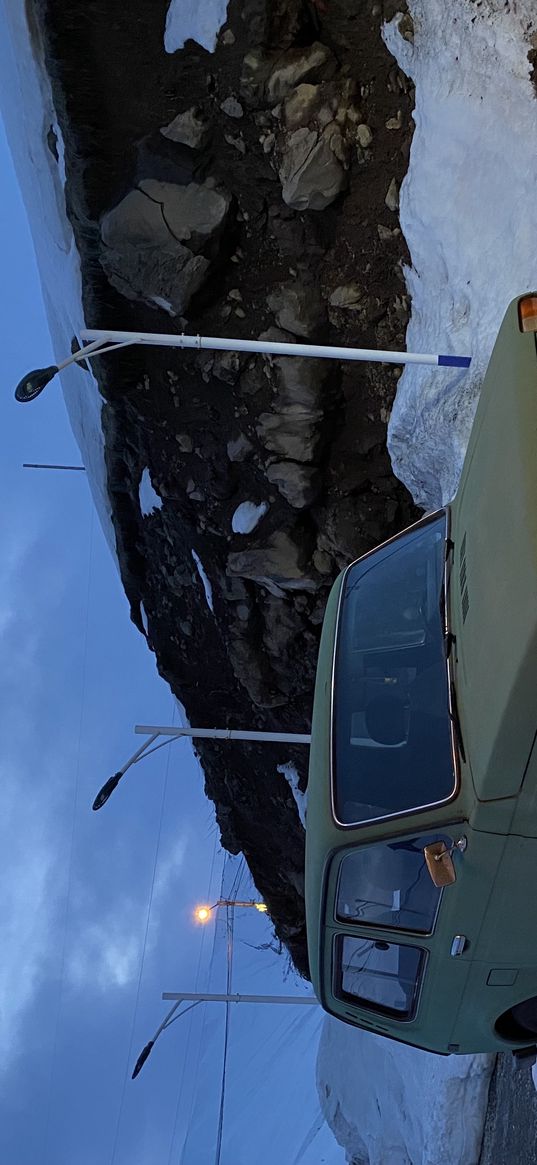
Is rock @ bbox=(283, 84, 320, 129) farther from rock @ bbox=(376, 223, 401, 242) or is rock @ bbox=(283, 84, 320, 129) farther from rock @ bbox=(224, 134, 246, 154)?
rock @ bbox=(376, 223, 401, 242)

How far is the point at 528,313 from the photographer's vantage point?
3.35 m

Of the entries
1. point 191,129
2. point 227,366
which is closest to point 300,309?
point 227,366

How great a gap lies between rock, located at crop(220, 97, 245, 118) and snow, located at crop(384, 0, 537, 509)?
1218 millimetres

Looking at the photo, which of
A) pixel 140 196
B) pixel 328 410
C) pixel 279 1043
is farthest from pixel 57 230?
pixel 279 1043

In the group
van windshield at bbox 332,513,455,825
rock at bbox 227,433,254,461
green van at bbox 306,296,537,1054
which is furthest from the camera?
rock at bbox 227,433,254,461

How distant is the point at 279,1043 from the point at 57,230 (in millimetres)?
18398

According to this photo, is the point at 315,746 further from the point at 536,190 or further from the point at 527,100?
the point at 527,100

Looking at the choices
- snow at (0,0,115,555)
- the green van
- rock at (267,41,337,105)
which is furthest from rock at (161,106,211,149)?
the green van

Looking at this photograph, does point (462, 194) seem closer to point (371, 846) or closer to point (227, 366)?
point (227, 366)

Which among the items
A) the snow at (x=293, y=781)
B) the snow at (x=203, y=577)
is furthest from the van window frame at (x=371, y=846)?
the snow at (x=293, y=781)

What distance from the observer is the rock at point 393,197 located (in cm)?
705

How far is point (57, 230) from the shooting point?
29.2 ft

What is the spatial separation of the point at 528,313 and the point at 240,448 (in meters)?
5.46

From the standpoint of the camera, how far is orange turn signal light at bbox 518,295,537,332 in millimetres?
3316
